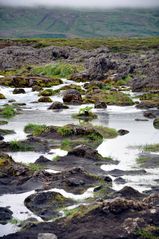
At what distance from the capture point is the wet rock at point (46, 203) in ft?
55.2

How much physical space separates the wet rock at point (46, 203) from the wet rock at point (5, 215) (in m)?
0.76

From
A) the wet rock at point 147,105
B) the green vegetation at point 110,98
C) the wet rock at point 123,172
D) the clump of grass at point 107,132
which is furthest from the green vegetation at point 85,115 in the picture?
the wet rock at point 123,172

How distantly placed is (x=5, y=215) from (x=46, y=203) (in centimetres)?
164

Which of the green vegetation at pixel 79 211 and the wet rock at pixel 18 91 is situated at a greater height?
the green vegetation at pixel 79 211

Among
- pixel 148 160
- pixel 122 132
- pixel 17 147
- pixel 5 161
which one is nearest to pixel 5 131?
pixel 17 147

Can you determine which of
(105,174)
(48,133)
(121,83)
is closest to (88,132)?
(48,133)

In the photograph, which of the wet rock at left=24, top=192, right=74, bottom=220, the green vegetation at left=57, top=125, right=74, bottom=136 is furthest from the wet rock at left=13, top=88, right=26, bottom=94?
the wet rock at left=24, top=192, right=74, bottom=220

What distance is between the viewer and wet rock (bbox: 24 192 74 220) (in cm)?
1681

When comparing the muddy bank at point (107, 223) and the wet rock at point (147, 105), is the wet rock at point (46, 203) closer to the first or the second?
the muddy bank at point (107, 223)

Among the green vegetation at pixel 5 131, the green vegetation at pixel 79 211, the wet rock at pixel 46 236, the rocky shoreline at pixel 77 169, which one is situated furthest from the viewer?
the green vegetation at pixel 5 131

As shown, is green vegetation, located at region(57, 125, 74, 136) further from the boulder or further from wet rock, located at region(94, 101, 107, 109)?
wet rock, located at region(94, 101, 107, 109)

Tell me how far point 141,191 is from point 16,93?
41342 millimetres

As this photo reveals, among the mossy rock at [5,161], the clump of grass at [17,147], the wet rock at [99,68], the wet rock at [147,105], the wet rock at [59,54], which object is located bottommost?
the wet rock at [59,54]

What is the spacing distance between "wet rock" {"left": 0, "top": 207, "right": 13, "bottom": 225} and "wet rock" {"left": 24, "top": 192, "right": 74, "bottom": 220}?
765 mm
